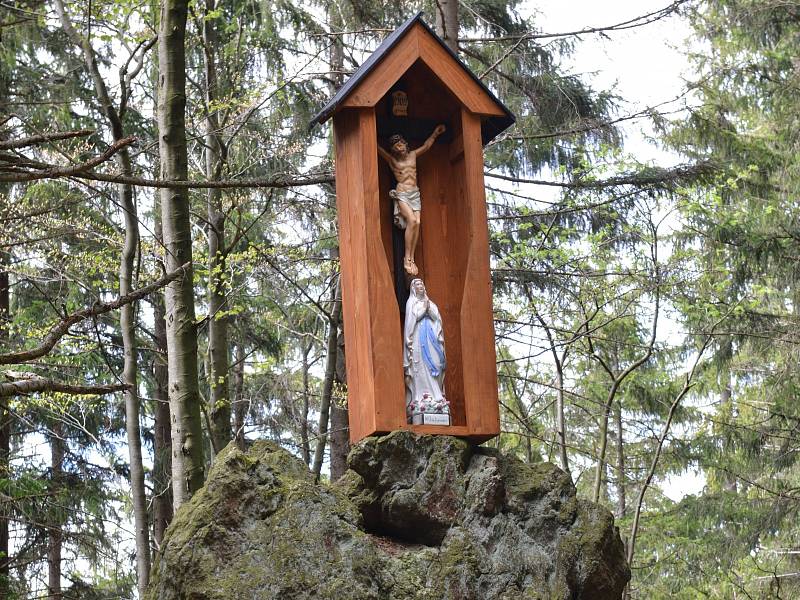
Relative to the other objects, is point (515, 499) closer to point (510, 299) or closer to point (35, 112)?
point (510, 299)

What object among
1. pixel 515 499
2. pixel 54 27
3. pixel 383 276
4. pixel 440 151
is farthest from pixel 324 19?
pixel 515 499

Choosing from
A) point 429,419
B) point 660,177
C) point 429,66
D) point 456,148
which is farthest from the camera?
point 660,177

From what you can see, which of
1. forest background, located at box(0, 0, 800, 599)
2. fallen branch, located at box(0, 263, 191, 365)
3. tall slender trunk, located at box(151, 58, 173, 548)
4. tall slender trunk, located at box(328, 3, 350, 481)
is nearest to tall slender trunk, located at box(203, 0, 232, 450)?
forest background, located at box(0, 0, 800, 599)

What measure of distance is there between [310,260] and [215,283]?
236 centimetres

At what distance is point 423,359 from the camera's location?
7973 mm

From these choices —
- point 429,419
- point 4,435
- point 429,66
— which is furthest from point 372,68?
point 4,435

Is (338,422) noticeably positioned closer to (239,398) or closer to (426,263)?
(239,398)

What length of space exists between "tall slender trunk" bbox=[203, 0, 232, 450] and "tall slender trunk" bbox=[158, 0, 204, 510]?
3.91 feet

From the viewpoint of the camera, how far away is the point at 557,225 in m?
13.9

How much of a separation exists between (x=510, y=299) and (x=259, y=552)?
8.61 meters

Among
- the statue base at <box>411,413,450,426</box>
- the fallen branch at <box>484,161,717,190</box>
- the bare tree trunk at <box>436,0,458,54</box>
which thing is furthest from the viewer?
the fallen branch at <box>484,161,717,190</box>

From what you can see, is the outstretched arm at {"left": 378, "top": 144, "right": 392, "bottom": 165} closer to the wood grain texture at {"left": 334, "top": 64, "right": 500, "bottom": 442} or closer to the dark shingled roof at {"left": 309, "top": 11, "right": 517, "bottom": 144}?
the wood grain texture at {"left": 334, "top": 64, "right": 500, "bottom": 442}

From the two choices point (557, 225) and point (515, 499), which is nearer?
point (515, 499)

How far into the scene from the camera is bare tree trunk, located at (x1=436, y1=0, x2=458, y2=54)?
478 inches
